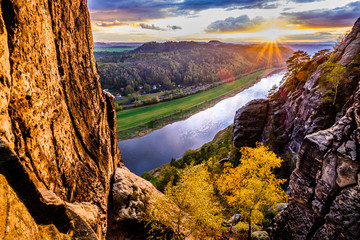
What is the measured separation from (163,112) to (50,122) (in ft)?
294

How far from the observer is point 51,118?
32.3 ft

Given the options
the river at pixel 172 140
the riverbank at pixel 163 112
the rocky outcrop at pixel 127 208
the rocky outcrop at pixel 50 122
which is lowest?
the river at pixel 172 140

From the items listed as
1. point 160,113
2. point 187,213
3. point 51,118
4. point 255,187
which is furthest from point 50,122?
point 160,113

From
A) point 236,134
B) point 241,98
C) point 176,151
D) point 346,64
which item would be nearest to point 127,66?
point 241,98

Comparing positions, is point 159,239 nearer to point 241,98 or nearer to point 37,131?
point 37,131

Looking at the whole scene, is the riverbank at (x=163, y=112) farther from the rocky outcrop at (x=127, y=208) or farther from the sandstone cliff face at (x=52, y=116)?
the sandstone cliff face at (x=52, y=116)

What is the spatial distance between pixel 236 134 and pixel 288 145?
31.1 feet

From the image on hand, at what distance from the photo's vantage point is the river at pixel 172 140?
59.8 metres

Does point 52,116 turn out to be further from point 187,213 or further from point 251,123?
point 251,123

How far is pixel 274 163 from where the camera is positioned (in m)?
17.4

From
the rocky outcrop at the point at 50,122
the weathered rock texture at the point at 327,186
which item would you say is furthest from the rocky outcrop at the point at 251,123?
the rocky outcrop at the point at 50,122

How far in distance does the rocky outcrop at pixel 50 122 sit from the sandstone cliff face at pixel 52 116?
0.04 meters

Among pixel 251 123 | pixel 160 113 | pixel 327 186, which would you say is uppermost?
pixel 327 186

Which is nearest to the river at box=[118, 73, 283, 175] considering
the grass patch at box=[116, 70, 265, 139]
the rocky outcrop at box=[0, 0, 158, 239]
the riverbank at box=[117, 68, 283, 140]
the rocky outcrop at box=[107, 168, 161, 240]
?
the riverbank at box=[117, 68, 283, 140]
